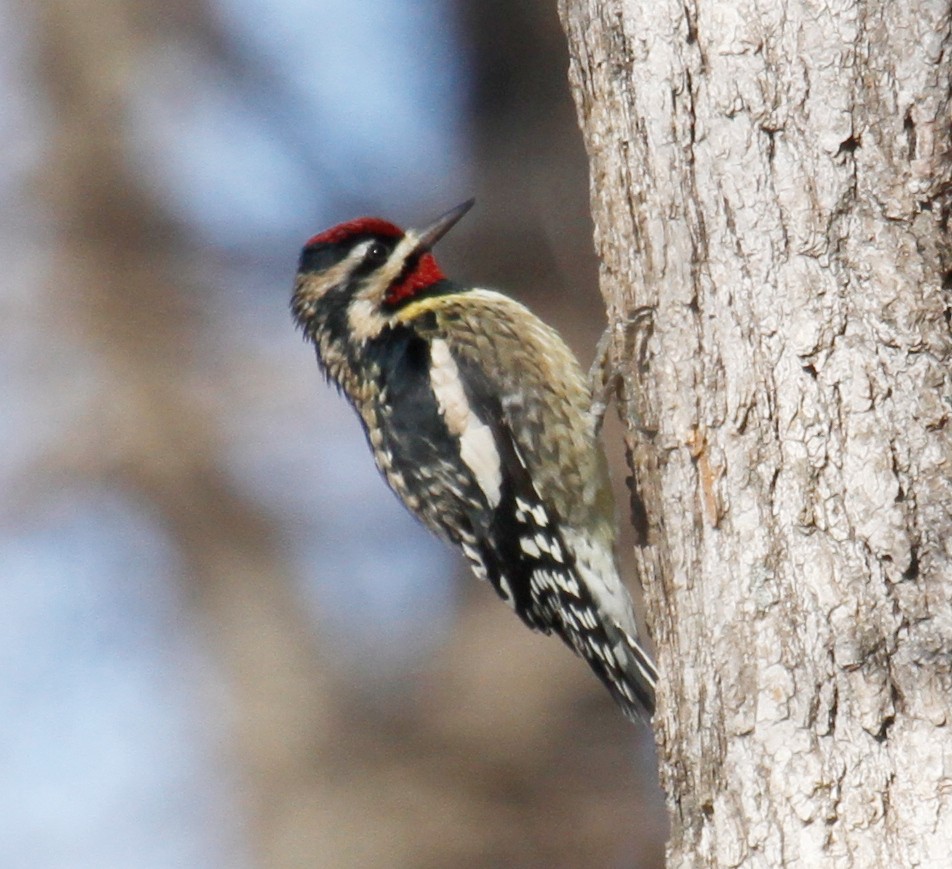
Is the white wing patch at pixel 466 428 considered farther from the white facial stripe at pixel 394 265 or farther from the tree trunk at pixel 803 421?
the tree trunk at pixel 803 421

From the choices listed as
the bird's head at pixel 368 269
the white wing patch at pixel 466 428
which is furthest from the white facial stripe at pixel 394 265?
the white wing patch at pixel 466 428

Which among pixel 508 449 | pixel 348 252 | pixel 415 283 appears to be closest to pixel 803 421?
pixel 508 449

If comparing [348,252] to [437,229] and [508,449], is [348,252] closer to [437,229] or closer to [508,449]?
[437,229]

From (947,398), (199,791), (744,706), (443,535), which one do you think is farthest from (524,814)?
(947,398)

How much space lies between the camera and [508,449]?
397 centimetres

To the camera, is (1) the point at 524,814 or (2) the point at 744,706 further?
(1) the point at 524,814

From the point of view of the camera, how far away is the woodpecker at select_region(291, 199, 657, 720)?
3951 millimetres

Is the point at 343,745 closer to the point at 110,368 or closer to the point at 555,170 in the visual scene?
the point at 110,368

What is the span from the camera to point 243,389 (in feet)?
23.0

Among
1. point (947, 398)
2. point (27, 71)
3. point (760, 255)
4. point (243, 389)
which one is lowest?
point (243, 389)

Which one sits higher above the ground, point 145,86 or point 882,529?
point 145,86

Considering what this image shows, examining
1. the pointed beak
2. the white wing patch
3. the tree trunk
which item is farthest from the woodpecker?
the tree trunk

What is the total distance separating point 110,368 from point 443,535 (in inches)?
133

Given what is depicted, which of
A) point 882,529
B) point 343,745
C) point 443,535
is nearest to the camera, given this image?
point 882,529
